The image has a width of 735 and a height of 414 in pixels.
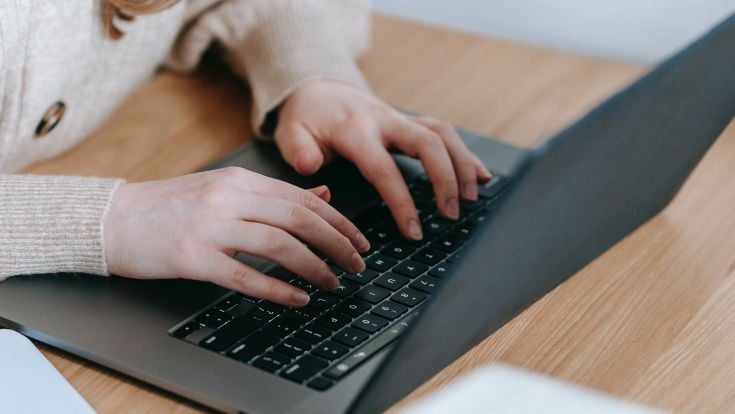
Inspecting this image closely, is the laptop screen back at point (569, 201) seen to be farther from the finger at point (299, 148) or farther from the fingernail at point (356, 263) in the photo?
the finger at point (299, 148)

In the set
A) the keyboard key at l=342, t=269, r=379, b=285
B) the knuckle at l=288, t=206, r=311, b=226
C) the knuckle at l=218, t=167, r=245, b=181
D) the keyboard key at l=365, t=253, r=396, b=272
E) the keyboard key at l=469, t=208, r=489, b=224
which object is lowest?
the keyboard key at l=342, t=269, r=379, b=285

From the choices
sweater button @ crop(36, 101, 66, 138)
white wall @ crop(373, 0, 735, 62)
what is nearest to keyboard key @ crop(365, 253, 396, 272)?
sweater button @ crop(36, 101, 66, 138)

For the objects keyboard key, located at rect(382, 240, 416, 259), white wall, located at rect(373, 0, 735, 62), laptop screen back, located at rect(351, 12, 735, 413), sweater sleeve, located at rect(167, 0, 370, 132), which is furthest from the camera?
white wall, located at rect(373, 0, 735, 62)

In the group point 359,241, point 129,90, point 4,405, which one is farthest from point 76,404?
point 129,90

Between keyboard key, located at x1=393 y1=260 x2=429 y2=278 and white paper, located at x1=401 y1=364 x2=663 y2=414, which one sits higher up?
keyboard key, located at x1=393 y1=260 x2=429 y2=278

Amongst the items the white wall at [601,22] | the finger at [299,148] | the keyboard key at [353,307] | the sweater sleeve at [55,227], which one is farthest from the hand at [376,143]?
the white wall at [601,22]

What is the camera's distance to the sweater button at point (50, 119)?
2.92 ft

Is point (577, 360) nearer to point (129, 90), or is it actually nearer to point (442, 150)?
point (442, 150)

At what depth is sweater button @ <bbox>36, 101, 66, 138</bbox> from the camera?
35.0 inches

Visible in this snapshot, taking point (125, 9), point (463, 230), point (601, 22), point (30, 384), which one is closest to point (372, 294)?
point (463, 230)

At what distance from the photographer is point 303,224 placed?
69cm

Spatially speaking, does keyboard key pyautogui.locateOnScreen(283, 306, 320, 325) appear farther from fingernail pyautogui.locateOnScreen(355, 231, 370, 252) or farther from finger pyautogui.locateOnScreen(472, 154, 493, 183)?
finger pyautogui.locateOnScreen(472, 154, 493, 183)

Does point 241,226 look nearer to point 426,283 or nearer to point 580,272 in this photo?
point 426,283

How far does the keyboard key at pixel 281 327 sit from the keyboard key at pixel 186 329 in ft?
0.15
